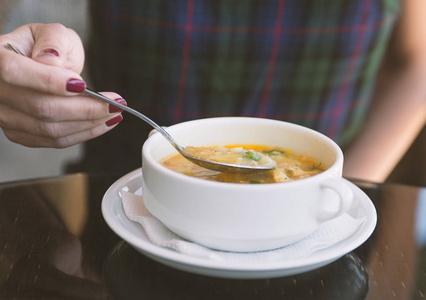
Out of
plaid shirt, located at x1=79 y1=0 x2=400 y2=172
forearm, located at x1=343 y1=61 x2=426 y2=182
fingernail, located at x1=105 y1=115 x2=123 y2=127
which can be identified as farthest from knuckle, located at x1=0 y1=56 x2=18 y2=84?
forearm, located at x1=343 y1=61 x2=426 y2=182

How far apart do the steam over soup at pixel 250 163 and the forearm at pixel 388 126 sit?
3.10 feet

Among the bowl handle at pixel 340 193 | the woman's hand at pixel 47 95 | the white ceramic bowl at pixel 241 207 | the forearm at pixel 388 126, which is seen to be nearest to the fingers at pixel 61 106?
the woman's hand at pixel 47 95

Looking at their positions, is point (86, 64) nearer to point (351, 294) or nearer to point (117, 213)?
point (117, 213)

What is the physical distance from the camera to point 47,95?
43.4 inches

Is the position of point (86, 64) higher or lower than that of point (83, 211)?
lower

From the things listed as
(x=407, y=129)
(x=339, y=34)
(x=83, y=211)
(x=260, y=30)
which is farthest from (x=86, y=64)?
(x=407, y=129)

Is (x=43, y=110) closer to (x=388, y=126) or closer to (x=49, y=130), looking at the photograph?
(x=49, y=130)

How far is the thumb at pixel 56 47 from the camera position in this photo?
1.07 metres

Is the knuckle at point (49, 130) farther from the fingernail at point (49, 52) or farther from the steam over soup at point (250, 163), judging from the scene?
the steam over soup at point (250, 163)

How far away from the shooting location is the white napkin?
2.61 ft

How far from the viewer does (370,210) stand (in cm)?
96

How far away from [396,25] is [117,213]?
4.49 ft

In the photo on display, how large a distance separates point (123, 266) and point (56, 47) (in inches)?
19.3

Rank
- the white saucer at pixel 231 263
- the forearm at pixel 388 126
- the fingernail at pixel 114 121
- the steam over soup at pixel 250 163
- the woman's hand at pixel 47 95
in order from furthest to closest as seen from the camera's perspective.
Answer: the forearm at pixel 388 126 < the fingernail at pixel 114 121 < the woman's hand at pixel 47 95 < the steam over soup at pixel 250 163 < the white saucer at pixel 231 263
